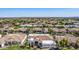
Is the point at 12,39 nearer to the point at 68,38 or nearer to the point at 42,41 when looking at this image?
the point at 42,41

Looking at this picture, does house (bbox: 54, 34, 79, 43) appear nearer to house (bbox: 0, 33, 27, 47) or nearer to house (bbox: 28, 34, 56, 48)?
house (bbox: 28, 34, 56, 48)

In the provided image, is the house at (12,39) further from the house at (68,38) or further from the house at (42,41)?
the house at (68,38)

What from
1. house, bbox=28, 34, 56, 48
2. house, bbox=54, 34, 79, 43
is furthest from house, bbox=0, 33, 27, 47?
house, bbox=54, 34, 79, 43

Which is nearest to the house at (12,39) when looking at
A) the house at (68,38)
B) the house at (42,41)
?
the house at (42,41)

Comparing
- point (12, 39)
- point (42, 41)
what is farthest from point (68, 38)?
point (12, 39)
